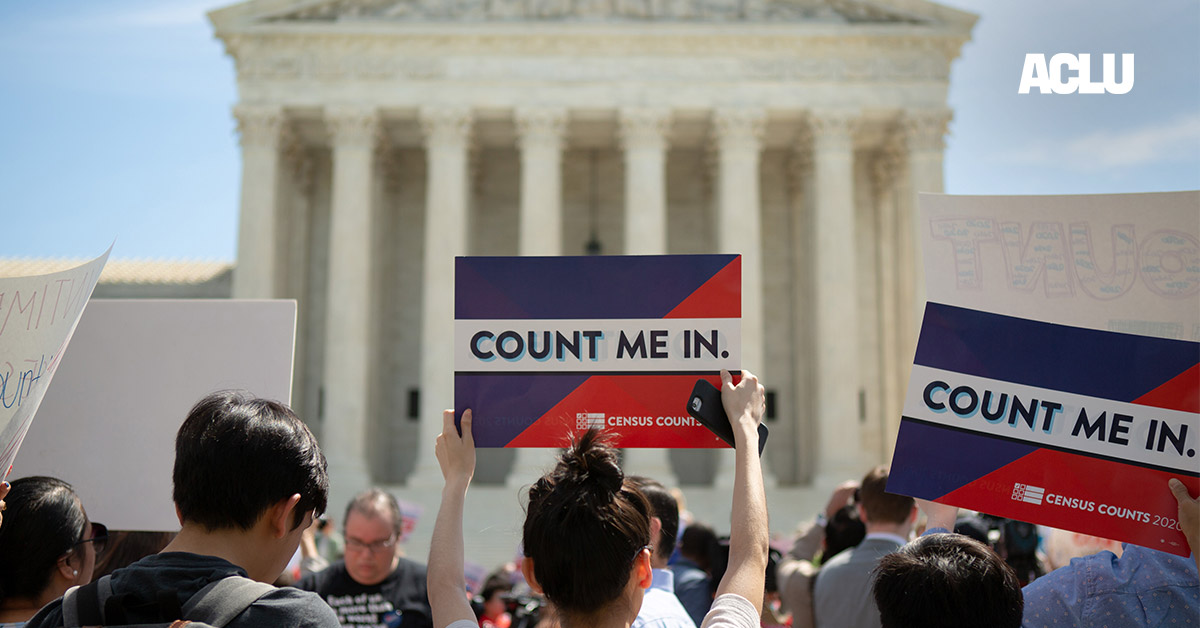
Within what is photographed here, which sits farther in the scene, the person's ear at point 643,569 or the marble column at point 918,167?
the marble column at point 918,167

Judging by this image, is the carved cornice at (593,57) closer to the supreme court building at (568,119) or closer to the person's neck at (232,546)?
the supreme court building at (568,119)

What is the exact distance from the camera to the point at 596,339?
15.4 ft

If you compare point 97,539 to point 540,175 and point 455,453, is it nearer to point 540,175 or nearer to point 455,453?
point 455,453

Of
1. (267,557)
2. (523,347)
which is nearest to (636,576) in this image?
(267,557)

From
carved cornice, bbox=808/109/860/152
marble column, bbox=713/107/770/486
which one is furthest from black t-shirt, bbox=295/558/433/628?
carved cornice, bbox=808/109/860/152

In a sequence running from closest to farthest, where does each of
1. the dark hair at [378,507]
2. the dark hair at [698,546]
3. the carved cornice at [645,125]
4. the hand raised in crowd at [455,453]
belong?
the hand raised in crowd at [455,453] → the dark hair at [378,507] → the dark hair at [698,546] → the carved cornice at [645,125]

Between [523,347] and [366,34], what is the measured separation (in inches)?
1286

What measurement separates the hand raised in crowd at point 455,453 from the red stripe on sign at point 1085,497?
221 centimetres

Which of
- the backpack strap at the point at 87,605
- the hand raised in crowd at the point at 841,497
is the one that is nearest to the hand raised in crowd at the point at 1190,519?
the backpack strap at the point at 87,605

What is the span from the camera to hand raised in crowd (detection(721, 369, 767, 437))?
394 cm

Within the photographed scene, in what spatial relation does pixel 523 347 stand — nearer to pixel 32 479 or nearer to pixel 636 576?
pixel 636 576

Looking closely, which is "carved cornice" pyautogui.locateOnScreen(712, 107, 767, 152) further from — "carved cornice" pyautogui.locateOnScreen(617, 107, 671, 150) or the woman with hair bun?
the woman with hair bun

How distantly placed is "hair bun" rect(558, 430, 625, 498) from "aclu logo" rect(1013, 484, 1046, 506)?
7.19 ft

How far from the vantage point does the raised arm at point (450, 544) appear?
370 centimetres
